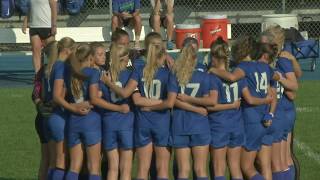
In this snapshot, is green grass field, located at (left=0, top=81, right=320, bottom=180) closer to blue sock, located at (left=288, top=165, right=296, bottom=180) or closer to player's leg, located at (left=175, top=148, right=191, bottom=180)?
blue sock, located at (left=288, top=165, right=296, bottom=180)

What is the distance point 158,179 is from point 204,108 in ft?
2.64

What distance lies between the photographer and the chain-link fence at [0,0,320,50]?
25734 mm

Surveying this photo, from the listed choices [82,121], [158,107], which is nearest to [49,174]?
[82,121]

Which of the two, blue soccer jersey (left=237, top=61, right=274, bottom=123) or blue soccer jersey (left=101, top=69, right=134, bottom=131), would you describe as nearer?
blue soccer jersey (left=101, top=69, right=134, bottom=131)

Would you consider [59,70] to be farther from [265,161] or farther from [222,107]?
[265,161]

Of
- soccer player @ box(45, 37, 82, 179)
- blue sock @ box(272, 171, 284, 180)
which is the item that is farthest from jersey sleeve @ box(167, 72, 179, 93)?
blue sock @ box(272, 171, 284, 180)

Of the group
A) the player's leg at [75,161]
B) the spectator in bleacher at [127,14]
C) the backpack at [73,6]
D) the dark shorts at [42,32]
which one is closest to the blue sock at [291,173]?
the player's leg at [75,161]

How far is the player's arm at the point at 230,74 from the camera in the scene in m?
9.14

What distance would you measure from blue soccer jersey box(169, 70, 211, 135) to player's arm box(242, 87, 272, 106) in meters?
0.39

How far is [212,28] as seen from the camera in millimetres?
19328

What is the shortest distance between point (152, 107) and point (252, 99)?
96cm

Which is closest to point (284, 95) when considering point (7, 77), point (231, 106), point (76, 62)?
point (231, 106)

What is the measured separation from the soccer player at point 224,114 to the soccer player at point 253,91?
10 cm

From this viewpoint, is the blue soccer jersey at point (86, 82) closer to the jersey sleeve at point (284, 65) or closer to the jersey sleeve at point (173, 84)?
the jersey sleeve at point (173, 84)
